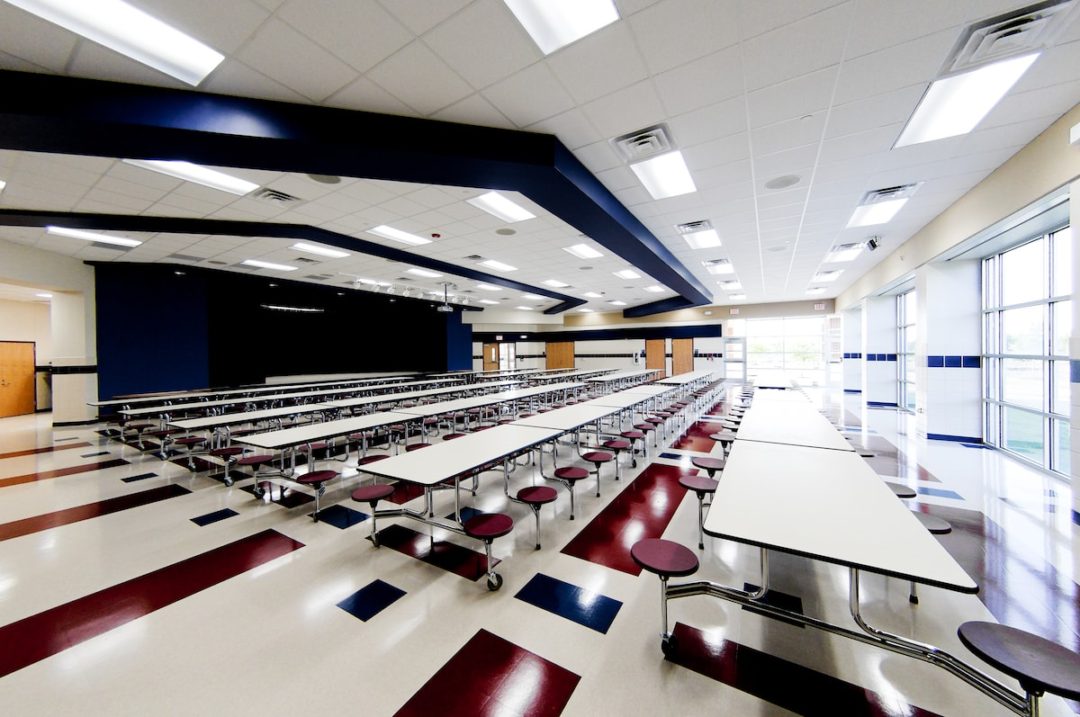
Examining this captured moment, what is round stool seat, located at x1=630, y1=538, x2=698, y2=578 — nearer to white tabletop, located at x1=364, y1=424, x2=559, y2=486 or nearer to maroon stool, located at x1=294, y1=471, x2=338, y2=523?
white tabletop, located at x1=364, y1=424, x2=559, y2=486

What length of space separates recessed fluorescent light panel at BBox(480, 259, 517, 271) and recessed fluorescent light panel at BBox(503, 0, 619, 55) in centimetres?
564

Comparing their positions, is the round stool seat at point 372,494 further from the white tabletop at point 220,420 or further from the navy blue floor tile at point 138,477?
the navy blue floor tile at point 138,477

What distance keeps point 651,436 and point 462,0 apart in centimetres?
590

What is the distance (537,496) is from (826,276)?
10323mm

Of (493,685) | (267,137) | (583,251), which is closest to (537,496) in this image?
(493,685)

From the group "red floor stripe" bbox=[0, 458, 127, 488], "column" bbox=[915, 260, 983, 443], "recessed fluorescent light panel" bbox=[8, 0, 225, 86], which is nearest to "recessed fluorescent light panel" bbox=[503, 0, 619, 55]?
"recessed fluorescent light panel" bbox=[8, 0, 225, 86]

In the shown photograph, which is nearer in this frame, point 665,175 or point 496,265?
point 665,175

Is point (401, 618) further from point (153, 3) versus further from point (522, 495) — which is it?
point (153, 3)

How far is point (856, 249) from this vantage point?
7.10m

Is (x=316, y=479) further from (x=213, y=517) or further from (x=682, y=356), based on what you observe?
(x=682, y=356)

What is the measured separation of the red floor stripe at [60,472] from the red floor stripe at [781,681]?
6.75m

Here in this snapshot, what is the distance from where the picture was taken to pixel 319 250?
6922mm

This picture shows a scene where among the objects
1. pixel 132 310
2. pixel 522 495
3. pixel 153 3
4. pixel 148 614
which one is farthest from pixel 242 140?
pixel 132 310

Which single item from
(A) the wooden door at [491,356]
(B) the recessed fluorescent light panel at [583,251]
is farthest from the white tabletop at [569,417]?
(A) the wooden door at [491,356]
